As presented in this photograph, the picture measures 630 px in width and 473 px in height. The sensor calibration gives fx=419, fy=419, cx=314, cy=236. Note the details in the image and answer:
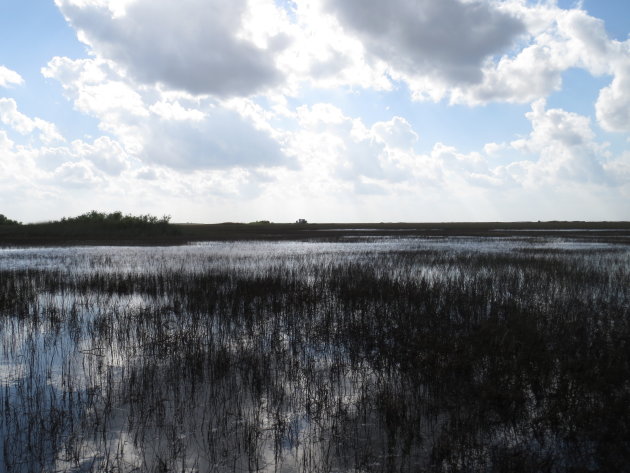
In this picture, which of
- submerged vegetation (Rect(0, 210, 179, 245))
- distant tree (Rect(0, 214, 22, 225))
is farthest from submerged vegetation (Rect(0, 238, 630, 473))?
distant tree (Rect(0, 214, 22, 225))

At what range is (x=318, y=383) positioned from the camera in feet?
19.9

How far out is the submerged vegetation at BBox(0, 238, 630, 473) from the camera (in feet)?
13.9

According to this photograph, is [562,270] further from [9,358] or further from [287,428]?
[9,358]

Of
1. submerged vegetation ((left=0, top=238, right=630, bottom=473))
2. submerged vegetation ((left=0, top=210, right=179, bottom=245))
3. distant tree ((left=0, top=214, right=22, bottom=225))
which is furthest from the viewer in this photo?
distant tree ((left=0, top=214, right=22, bottom=225))

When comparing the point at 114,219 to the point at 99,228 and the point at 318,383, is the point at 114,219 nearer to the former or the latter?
the point at 99,228

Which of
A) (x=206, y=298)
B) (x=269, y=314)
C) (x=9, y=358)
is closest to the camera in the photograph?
(x=9, y=358)

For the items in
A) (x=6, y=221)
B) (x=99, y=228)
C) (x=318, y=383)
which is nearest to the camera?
(x=318, y=383)

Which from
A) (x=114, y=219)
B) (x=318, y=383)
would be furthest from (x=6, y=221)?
(x=318, y=383)

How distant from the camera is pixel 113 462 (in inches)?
160

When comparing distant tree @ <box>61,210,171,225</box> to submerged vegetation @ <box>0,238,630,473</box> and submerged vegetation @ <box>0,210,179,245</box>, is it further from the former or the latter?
submerged vegetation @ <box>0,238,630,473</box>

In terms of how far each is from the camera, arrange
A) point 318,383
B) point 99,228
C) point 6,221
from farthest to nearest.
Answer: point 6,221 → point 99,228 → point 318,383

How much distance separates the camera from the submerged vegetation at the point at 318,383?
4250mm

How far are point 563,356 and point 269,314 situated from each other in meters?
6.46

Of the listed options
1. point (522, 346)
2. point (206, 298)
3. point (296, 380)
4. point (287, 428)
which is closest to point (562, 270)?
point (522, 346)
